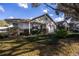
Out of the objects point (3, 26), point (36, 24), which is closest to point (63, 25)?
point (36, 24)

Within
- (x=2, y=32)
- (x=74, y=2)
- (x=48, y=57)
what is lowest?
(x=48, y=57)

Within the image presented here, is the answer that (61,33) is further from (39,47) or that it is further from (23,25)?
(23,25)

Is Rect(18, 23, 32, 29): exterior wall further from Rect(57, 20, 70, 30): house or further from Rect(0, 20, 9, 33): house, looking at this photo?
Rect(57, 20, 70, 30): house

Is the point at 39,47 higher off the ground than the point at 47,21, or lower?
lower

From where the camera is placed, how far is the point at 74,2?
4.59 m

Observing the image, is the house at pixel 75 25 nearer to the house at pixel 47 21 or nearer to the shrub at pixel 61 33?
the shrub at pixel 61 33

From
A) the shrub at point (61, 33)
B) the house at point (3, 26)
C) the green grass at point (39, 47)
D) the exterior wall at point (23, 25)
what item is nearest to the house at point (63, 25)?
the shrub at point (61, 33)

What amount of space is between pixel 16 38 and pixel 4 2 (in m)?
0.47

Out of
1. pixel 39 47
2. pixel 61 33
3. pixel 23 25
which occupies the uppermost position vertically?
pixel 23 25

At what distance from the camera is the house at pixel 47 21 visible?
460cm

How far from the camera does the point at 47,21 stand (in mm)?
4625

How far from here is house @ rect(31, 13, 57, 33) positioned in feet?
15.1

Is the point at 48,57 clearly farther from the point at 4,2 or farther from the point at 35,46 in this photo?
the point at 4,2

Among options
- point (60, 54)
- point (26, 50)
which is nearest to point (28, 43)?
point (26, 50)
